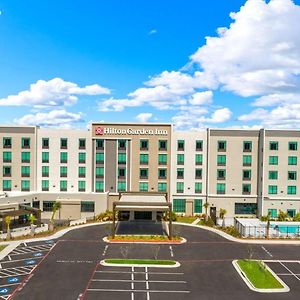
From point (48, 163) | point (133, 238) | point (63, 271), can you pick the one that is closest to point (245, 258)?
point (133, 238)

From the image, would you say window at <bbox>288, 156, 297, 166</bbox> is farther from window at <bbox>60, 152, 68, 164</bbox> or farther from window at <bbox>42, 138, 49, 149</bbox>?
window at <bbox>42, 138, 49, 149</bbox>

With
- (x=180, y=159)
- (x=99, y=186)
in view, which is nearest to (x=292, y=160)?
(x=180, y=159)

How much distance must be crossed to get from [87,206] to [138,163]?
13507 mm

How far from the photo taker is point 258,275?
43906 millimetres

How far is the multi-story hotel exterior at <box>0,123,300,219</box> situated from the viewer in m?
81.1

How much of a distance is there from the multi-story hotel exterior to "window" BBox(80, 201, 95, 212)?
2679 mm

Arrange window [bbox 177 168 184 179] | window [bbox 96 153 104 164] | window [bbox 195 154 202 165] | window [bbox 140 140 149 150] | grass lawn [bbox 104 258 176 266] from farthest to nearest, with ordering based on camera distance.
→ window [bbox 177 168 184 179] < window [bbox 195 154 202 165] < window [bbox 96 153 104 164] < window [bbox 140 140 149 150] < grass lawn [bbox 104 258 176 266]

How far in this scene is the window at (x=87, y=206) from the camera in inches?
3127

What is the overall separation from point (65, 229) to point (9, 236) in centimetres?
978

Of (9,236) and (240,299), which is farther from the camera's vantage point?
(9,236)

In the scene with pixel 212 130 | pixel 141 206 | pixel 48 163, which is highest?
pixel 212 130

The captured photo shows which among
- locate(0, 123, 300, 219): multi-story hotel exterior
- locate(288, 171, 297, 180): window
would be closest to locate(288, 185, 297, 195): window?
locate(288, 171, 297, 180): window

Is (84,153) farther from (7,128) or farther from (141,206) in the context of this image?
(141,206)

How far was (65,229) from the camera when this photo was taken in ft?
219
